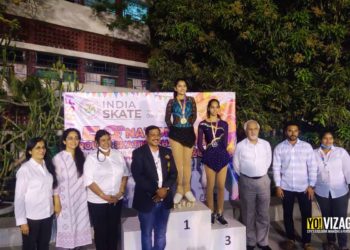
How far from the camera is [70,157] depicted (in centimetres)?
382

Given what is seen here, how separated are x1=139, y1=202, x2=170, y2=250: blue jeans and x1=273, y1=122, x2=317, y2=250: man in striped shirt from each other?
5.73 ft

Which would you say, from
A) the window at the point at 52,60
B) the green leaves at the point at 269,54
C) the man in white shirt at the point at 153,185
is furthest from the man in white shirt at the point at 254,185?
the window at the point at 52,60

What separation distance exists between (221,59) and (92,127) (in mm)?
3367

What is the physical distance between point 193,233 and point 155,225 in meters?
0.65

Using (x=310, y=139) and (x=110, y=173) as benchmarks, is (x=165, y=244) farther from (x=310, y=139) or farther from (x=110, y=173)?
(x=310, y=139)

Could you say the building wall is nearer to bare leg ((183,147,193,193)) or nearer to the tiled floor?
the tiled floor

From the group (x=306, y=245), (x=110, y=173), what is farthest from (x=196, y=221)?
(x=306, y=245)

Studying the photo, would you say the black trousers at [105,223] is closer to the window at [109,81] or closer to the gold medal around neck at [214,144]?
the gold medal around neck at [214,144]

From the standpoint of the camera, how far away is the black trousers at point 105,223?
3.78 metres

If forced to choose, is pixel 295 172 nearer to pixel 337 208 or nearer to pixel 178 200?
pixel 337 208

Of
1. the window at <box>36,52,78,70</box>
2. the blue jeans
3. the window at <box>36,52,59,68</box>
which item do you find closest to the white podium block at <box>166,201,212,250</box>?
the blue jeans

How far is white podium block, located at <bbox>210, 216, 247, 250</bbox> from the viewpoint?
4.21 metres

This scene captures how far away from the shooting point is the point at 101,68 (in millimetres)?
9391

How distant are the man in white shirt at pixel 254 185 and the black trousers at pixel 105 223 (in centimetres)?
174
